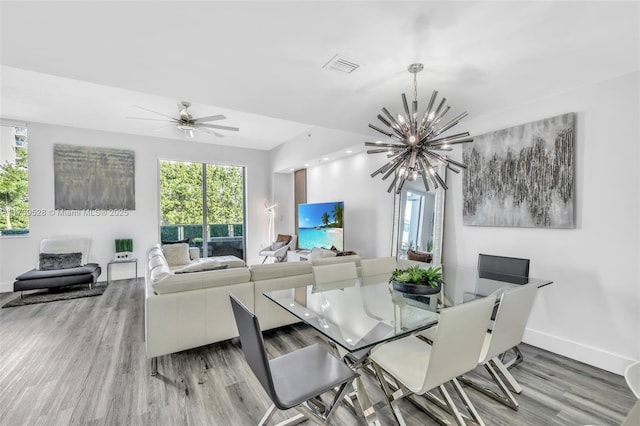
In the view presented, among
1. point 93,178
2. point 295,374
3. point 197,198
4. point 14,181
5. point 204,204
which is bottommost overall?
point 295,374

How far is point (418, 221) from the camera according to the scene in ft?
12.9

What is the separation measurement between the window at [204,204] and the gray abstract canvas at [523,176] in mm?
5848

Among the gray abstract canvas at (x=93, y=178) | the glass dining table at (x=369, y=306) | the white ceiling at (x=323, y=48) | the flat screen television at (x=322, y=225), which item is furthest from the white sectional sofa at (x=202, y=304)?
the gray abstract canvas at (x=93, y=178)

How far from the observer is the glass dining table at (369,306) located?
1578 millimetres

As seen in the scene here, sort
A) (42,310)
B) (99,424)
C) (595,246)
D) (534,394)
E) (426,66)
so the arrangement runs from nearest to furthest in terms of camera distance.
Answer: (99,424) < (534,394) < (426,66) < (595,246) < (42,310)

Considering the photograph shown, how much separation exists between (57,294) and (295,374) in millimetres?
5232

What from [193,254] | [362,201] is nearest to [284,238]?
[193,254]

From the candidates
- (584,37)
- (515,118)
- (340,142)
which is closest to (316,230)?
(340,142)

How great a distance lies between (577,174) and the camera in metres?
2.62

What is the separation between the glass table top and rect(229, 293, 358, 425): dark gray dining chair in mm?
246

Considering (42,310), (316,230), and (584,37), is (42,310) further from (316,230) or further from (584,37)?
(584,37)

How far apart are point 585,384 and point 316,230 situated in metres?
4.40

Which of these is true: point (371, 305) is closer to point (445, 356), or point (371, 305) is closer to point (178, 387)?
point (445, 356)

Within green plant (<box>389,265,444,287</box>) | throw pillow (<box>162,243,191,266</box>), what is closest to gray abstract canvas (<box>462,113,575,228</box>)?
green plant (<box>389,265,444,287</box>)
